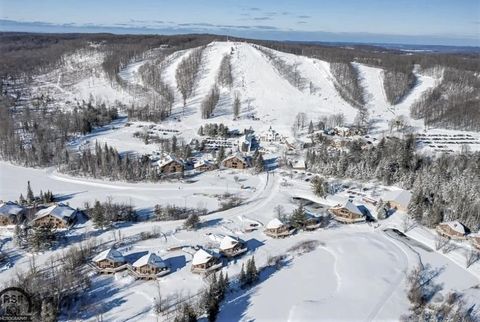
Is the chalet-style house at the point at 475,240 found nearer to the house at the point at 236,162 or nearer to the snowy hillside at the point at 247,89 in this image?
the house at the point at 236,162

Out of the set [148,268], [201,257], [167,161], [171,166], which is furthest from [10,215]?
[201,257]

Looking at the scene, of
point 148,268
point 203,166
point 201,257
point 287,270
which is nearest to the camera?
point 148,268

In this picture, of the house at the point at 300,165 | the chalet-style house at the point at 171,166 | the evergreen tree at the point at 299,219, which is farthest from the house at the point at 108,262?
the house at the point at 300,165

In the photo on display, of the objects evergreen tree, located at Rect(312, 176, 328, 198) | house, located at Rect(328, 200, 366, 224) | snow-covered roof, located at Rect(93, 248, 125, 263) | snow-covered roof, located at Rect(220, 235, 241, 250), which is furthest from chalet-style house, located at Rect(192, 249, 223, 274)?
evergreen tree, located at Rect(312, 176, 328, 198)

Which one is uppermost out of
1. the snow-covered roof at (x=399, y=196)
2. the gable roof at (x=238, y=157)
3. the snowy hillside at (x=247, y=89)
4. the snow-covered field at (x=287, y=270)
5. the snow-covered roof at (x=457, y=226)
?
the snowy hillside at (x=247, y=89)

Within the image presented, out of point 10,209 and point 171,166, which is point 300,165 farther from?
point 10,209

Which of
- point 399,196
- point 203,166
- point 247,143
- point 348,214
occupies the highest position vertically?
point 247,143
